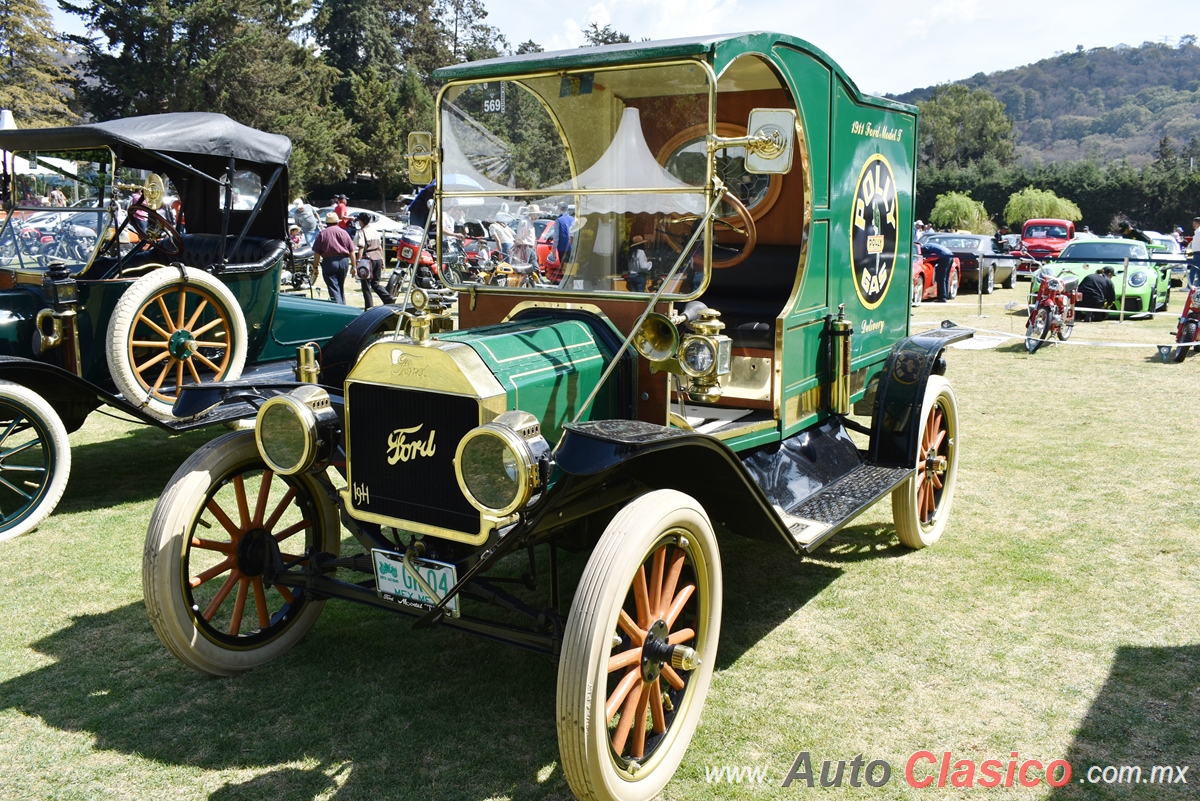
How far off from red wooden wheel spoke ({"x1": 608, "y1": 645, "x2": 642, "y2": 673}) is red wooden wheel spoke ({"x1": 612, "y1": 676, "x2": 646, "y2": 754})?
0.08 m

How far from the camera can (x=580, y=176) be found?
12.3 ft

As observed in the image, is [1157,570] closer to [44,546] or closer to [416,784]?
[416,784]

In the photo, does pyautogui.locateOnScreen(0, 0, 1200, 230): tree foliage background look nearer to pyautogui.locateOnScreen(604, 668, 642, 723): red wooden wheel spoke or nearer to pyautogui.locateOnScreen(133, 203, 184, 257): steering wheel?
pyautogui.locateOnScreen(133, 203, 184, 257): steering wheel

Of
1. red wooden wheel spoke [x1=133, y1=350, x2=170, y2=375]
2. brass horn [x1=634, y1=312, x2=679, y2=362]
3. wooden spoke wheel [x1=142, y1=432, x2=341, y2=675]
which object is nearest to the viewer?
wooden spoke wheel [x1=142, y1=432, x2=341, y2=675]

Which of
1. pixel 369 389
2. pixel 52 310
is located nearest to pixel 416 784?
pixel 369 389

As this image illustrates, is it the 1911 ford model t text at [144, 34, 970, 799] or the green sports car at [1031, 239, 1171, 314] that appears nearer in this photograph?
the 1911 ford model t text at [144, 34, 970, 799]

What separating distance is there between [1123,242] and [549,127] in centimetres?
1523

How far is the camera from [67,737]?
3170 mm

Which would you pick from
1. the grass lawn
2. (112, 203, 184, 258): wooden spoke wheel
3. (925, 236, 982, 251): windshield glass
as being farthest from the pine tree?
the grass lawn

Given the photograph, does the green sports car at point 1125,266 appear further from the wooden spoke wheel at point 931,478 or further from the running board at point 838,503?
the running board at point 838,503

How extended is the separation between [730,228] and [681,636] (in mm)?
2325

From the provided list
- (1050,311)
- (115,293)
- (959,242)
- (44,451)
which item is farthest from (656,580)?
(959,242)

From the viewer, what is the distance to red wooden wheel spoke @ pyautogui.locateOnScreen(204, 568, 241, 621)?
3402 millimetres

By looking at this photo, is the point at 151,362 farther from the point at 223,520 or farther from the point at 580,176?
the point at 580,176
